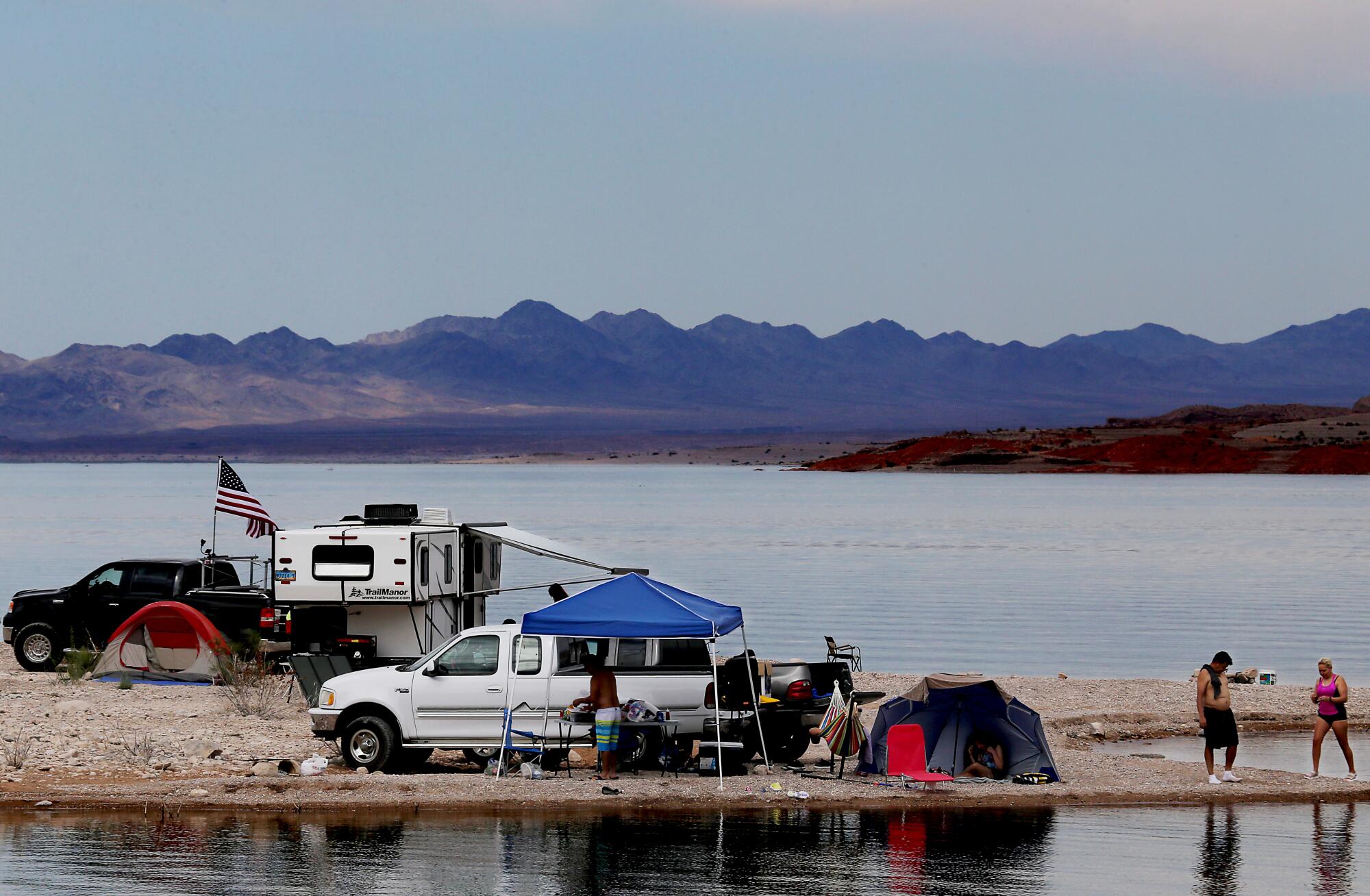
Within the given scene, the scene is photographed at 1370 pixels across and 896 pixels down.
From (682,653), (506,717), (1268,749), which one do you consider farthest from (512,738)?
(1268,749)

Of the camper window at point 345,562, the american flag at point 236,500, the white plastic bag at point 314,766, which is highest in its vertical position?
the american flag at point 236,500

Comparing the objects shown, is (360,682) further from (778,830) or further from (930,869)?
(930,869)

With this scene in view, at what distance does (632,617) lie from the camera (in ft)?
58.6

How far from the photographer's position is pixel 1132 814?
1673 centimetres

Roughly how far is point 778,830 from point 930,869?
2183mm

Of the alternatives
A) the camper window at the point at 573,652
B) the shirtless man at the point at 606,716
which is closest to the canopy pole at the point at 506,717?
the camper window at the point at 573,652

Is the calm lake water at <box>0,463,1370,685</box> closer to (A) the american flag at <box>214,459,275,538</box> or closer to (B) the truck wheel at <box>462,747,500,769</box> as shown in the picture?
(A) the american flag at <box>214,459,275,538</box>

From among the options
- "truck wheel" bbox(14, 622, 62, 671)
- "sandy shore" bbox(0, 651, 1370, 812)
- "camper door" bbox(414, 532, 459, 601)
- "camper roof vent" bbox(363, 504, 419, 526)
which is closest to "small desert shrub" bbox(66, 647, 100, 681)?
"truck wheel" bbox(14, 622, 62, 671)

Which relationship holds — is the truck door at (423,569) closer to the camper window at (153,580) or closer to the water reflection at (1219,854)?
the camper window at (153,580)

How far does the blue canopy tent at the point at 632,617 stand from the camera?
17.8 meters

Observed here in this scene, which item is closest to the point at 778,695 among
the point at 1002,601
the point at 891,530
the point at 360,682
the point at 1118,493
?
the point at 360,682

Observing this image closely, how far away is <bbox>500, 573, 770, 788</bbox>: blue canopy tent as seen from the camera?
58.3ft

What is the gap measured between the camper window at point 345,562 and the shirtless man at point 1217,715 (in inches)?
450

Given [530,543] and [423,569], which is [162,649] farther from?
[530,543]
